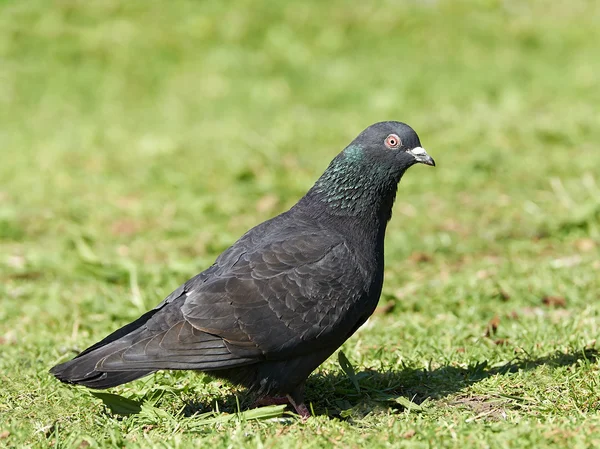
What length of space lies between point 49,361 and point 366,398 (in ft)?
6.00

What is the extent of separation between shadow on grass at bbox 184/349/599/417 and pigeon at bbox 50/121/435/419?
0.21m

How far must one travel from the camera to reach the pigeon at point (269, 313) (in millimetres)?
3920

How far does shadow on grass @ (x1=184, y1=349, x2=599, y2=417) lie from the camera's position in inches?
165

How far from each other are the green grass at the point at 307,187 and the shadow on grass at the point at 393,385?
2 centimetres

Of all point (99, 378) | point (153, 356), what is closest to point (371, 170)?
point (153, 356)

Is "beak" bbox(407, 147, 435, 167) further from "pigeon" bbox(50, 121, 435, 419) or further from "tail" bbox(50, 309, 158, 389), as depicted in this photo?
"tail" bbox(50, 309, 158, 389)

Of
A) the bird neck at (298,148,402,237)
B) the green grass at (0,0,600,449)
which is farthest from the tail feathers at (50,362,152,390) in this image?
the bird neck at (298,148,402,237)

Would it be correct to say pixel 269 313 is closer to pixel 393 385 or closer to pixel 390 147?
pixel 393 385

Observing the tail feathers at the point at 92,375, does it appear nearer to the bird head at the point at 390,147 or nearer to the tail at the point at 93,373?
the tail at the point at 93,373

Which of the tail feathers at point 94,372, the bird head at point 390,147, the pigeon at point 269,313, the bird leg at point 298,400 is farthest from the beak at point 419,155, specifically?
the tail feathers at point 94,372

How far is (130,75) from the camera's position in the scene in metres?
13.0

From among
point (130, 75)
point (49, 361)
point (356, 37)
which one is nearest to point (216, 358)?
point (49, 361)

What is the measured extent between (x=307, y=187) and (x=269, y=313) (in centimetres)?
495

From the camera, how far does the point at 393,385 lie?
14.3 feet
